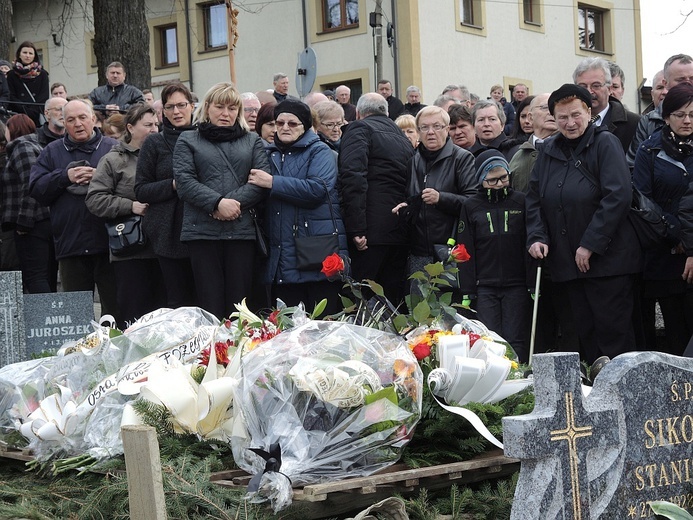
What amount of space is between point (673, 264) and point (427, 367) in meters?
2.65

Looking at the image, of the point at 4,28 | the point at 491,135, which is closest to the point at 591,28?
the point at 4,28

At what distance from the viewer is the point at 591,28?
103ft

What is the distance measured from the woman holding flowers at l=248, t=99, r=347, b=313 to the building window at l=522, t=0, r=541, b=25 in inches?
902

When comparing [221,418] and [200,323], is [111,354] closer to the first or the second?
[200,323]

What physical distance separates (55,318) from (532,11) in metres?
23.8

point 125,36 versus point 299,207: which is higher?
point 125,36

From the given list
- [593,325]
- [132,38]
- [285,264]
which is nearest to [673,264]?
[593,325]

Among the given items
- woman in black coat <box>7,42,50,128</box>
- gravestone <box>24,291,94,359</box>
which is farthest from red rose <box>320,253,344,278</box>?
woman in black coat <box>7,42,50,128</box>

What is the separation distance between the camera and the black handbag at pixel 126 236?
7797 millimetres

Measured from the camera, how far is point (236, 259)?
7.22m

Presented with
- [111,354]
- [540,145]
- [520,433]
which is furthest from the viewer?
[540,145]

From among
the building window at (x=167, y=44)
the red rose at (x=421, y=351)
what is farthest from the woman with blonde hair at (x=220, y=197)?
the building window at (x=167, y=44)

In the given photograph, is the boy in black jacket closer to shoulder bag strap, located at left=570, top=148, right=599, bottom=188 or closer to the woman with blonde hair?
shoulder bag strap, located at left=570, top=148, right=599, bottom=188

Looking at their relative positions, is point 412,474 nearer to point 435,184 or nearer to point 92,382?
point 92,382
